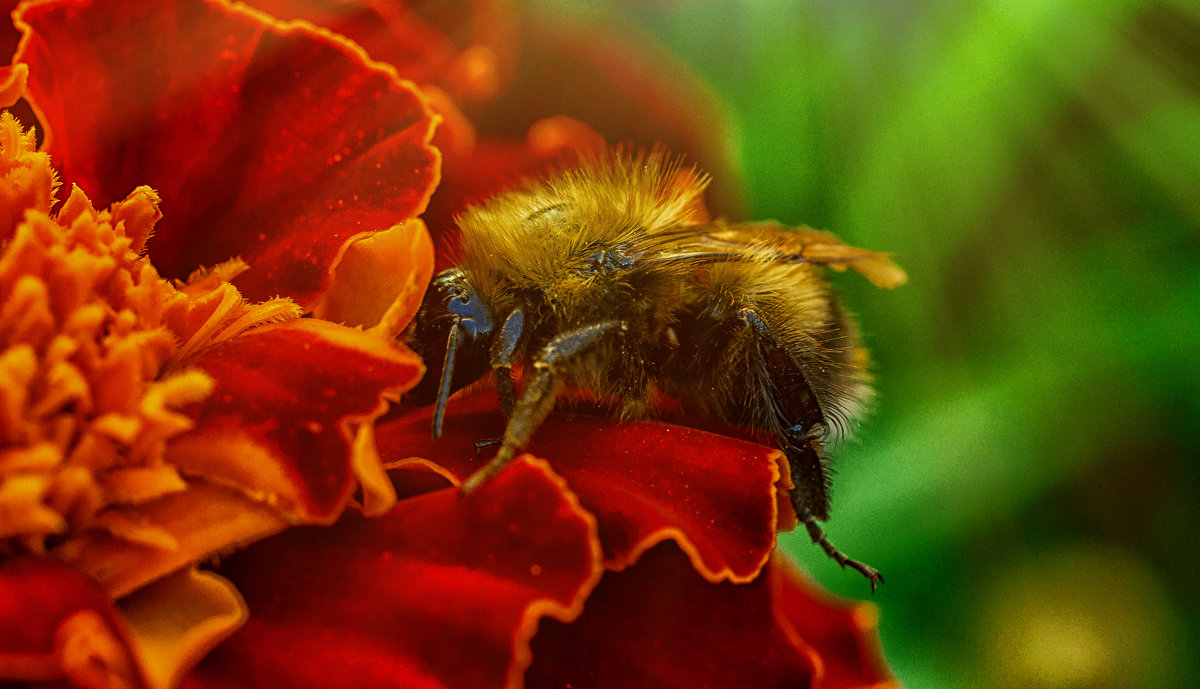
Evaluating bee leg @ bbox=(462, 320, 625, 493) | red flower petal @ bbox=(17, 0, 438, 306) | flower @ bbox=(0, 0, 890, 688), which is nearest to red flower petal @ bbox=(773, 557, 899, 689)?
flower @ bbox=(0, 0, 890, 688)

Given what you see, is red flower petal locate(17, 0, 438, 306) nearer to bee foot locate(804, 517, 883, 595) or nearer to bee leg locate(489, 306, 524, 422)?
bee leg locate(489, 306, 524, 422)

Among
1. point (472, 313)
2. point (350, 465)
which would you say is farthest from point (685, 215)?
point (350, 465)

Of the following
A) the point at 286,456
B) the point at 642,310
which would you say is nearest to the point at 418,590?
the point at 286,456

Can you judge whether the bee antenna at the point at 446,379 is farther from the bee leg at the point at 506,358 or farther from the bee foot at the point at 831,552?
the bee foot at the point at 831,552

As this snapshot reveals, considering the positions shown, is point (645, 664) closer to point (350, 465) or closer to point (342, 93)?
point (350, 465)

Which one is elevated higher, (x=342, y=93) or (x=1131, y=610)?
(x=342, y=93)

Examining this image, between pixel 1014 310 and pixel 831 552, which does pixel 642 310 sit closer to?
pixel 831 552
